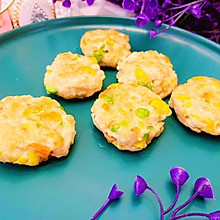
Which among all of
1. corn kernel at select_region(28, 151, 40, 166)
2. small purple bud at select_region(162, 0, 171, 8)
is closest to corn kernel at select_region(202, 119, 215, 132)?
corn kernel at select_region(28, 151, 40, 166)

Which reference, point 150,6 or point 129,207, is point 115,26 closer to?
point 150,6

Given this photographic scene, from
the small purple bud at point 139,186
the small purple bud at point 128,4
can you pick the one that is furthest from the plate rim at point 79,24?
the small purple bud at point 139,186

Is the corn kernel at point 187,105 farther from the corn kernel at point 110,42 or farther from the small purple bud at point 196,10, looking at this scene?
the small purple bud at point 196,10

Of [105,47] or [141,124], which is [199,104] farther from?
[105,47]

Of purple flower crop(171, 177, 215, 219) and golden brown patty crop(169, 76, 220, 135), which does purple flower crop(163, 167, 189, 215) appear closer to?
purple flower crop(171, 177, 215, 219)

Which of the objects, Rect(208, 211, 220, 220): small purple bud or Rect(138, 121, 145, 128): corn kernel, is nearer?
Rect(208, 211, 220, 220): small purple bud

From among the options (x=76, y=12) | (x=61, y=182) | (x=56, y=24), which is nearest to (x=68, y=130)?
(x=61, y=182)
